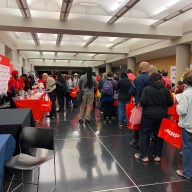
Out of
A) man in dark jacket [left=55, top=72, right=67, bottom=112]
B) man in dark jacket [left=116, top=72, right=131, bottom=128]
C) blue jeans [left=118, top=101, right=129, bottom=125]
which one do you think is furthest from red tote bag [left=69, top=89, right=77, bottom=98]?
man in dark jacket [left=116, top=72, right=131, bottom=128]

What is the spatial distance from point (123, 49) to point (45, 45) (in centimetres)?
431

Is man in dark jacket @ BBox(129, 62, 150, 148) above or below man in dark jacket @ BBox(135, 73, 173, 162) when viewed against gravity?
above

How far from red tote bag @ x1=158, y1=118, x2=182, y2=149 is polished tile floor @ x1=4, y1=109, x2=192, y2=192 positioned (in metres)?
0.41

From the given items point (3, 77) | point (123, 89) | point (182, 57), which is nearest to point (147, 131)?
point (123, 89)

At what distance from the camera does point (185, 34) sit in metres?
7.73

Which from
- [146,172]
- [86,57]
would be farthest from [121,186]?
[86,57]

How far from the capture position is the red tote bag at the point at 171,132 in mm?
2902

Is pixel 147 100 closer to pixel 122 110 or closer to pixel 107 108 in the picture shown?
pixel 122 110

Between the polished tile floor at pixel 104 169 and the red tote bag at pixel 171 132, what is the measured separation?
0.41 m

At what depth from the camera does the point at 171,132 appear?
2947mm

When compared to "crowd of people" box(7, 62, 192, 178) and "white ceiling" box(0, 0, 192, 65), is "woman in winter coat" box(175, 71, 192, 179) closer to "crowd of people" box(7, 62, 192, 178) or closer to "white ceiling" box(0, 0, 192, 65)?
"crowd of people" box(7, 62, 192, 178)

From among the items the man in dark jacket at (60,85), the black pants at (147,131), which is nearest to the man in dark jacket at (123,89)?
the black pants at (147,131)

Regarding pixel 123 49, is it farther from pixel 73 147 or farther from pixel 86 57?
pixel 73 147

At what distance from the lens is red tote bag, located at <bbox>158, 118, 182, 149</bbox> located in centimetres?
290
